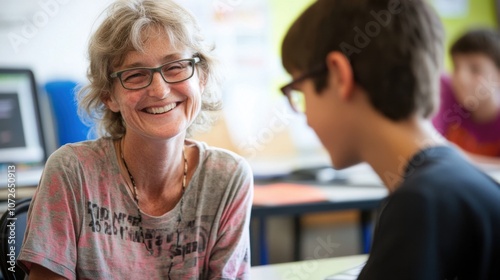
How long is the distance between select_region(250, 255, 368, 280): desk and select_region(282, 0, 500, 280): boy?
17.1 inches

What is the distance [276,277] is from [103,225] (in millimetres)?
402

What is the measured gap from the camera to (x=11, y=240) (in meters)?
1.22

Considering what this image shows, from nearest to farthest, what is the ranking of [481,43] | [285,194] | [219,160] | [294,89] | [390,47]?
[390,47]
[294,89]
[219,160]
[285,194]
[481,43]

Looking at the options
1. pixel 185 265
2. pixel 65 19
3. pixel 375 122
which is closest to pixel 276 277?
pixel 185 265

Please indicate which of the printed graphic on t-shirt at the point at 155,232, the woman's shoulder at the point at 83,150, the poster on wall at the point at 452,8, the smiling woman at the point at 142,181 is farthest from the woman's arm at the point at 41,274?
the poster on wall at the point at 452,8

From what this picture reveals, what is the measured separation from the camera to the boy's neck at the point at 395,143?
891mm

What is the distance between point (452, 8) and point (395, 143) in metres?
3.84

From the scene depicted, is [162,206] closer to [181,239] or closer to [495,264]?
[181,239]

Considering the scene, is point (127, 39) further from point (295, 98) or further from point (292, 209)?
point (292, 209)

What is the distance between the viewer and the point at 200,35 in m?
1.28

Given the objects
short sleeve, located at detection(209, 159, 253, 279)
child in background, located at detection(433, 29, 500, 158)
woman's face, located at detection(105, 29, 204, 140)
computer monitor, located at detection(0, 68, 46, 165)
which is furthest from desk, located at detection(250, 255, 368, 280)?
child in background, located at detection(433, 29, 500, 158)

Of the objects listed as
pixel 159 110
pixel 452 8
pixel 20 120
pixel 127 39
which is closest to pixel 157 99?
pixel 159 110

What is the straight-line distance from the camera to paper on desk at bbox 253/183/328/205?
94.8 inches

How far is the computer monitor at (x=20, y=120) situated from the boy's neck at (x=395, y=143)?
1.77 meters
